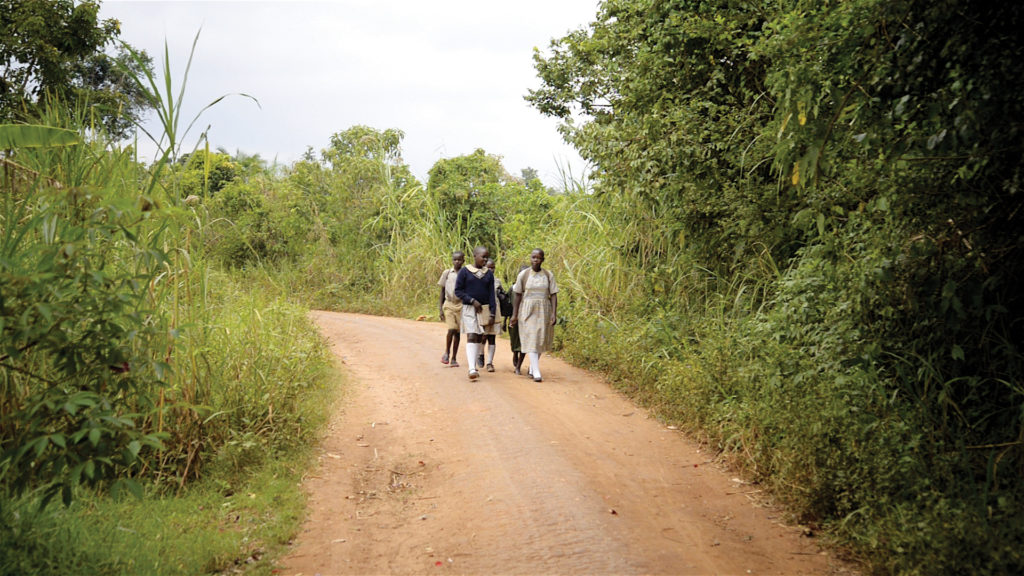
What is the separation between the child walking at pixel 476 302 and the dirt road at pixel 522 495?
894mm

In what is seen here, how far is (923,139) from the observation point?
4.62m

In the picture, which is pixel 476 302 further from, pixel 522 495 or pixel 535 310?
pixel 522 495

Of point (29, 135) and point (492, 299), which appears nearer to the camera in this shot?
point (29, 135)

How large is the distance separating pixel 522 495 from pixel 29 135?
13.6 feet

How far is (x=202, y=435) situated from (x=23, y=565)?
211 cm

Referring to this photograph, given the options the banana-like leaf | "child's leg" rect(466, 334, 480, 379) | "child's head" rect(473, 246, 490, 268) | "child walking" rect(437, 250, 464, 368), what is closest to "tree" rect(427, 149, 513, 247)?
"child walking" rect(437, 250, 464, 368)

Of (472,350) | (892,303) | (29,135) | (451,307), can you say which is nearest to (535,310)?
(472,350)

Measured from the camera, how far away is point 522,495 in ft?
19.5

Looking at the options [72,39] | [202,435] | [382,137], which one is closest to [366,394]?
[202,435]

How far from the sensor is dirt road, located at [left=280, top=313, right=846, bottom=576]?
16.1 ft

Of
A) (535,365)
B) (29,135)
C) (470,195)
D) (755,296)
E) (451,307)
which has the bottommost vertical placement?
(535,365)

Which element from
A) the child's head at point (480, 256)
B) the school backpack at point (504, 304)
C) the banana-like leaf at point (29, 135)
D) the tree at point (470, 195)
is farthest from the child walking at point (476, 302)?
the tree at point (470, 195)

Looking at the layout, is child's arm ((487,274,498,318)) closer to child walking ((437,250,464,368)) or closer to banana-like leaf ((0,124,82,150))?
child walking ((437,250,464,368))

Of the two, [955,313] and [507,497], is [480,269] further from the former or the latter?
[955,313]
